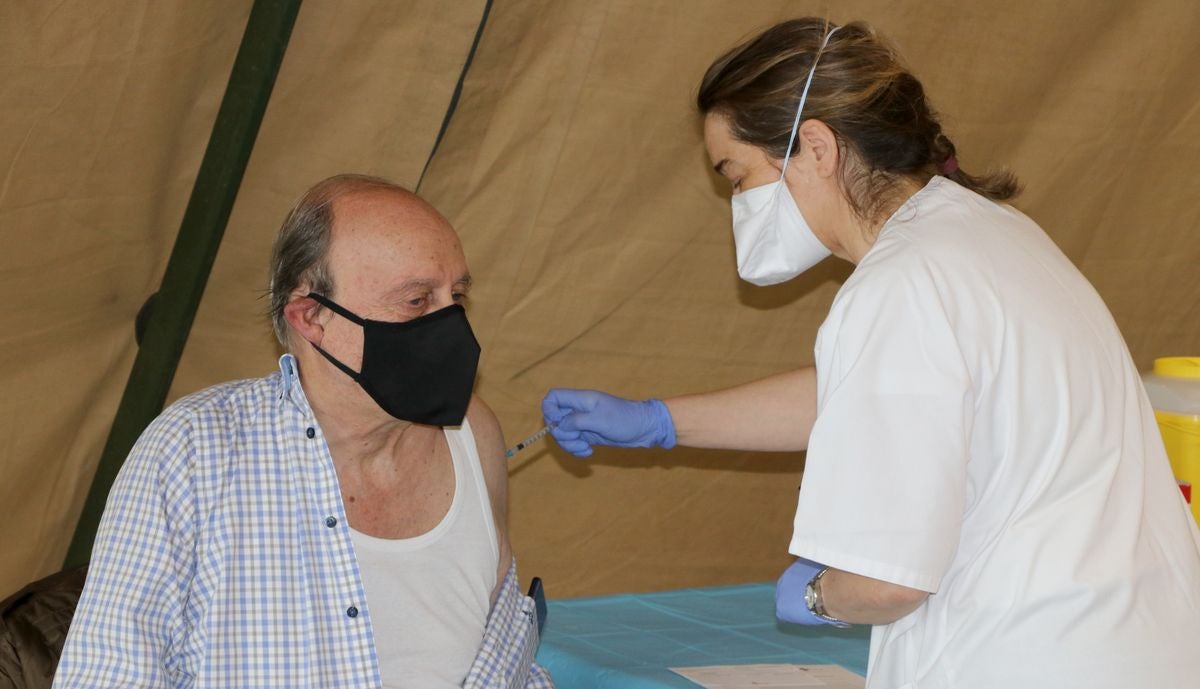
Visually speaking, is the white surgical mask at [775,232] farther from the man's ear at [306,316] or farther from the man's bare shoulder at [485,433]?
the man's ear at [306,316]

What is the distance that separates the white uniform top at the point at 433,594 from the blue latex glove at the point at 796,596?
48cm

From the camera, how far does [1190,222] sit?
115 inches

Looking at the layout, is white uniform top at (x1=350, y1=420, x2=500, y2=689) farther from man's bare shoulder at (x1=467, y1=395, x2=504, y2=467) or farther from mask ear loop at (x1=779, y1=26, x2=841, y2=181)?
mask ear loop at (x1=779, y1=26, x2=841, y2=181)

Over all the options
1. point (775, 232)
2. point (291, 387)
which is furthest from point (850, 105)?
point (291, 387)

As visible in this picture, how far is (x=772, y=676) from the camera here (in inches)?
82.9

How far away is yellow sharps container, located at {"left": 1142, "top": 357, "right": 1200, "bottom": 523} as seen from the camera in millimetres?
2129

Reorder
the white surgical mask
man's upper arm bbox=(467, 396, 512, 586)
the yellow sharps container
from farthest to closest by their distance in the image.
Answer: the yellow sharps container
man's upper arm bbox=(467, 396, 512, 586)
the white surgical mask

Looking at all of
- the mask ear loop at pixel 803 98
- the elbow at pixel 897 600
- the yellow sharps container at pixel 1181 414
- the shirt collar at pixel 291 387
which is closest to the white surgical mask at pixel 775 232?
the mask ear loop at pixel 803 98

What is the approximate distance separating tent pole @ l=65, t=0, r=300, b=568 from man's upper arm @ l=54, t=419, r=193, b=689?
0.57 meters

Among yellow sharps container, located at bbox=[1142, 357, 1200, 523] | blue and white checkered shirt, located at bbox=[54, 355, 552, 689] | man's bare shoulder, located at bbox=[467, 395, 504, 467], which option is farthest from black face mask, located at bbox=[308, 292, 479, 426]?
yellow sharps container, located at bbox=[1142, 357, 1200, 523]

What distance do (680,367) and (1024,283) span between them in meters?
1.27

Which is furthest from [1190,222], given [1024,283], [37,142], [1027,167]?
[37,142]

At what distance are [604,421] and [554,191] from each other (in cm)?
49

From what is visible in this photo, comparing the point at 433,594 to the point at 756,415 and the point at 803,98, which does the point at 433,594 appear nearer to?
the point at 756,415
